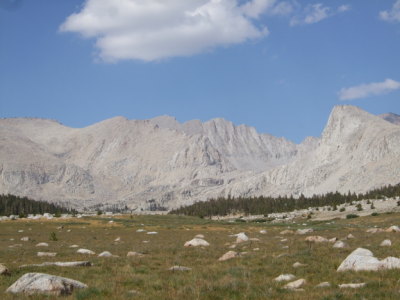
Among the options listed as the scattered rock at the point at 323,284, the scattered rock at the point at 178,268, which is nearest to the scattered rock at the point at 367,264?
the scattered rock at the point at 323,284

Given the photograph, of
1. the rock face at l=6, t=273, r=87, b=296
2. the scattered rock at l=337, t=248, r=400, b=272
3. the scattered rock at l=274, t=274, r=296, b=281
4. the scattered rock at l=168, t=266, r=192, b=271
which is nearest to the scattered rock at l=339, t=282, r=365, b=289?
the scattered rock at l=274, t=274, r=296, b=281

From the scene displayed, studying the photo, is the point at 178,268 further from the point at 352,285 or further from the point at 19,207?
the point at 19,207

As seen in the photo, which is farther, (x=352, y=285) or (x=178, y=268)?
(x=178, y=268)

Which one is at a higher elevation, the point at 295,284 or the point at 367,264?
the point at 367,264

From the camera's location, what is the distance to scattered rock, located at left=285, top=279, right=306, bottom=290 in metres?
14.0

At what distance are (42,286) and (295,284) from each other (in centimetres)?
788

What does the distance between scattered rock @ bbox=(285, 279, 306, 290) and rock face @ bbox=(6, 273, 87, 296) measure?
22.1 ft

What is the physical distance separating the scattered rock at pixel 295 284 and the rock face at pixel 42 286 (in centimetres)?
673

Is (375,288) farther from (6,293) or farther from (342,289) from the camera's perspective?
(6,293)

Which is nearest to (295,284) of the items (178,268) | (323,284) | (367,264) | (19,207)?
(323,284)

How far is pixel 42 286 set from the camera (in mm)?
13648

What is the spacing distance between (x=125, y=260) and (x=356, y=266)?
37.2ft

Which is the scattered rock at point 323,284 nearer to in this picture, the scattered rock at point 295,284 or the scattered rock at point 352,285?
the scattered rock at point 352,285

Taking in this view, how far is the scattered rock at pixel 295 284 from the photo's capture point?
552 inches
